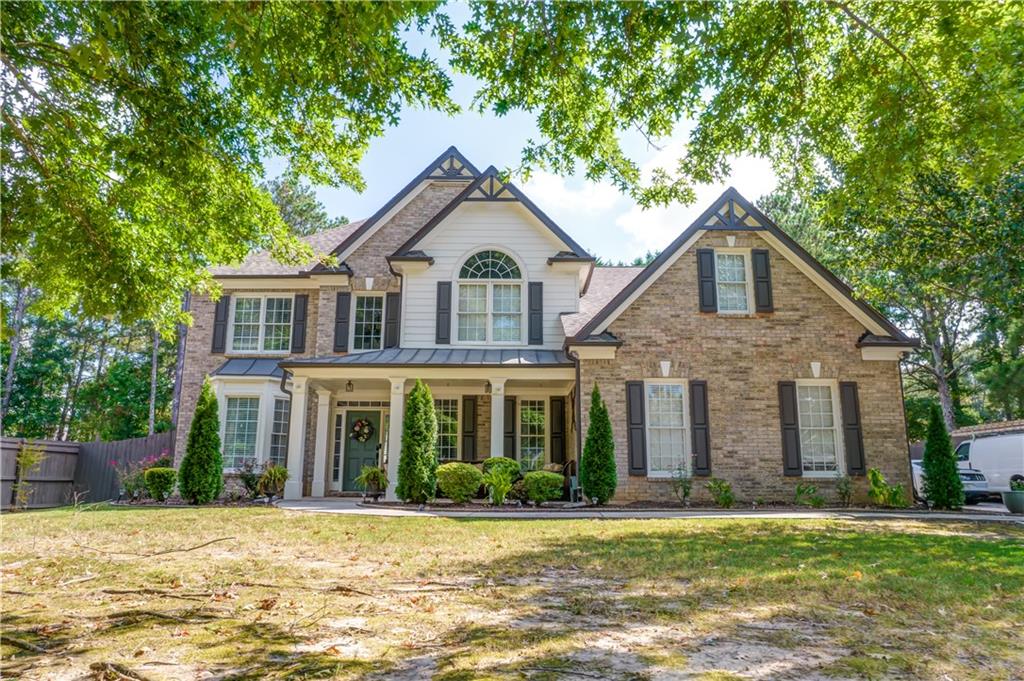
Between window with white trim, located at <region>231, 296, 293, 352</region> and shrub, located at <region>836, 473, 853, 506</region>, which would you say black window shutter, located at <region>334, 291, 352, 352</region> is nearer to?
window with white trim, located at <region>231, 296, 293, 352</region>

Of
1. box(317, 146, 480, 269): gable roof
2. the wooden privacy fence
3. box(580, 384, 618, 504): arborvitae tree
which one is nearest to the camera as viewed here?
box(580, 384, 618, 504): arborvitae tree

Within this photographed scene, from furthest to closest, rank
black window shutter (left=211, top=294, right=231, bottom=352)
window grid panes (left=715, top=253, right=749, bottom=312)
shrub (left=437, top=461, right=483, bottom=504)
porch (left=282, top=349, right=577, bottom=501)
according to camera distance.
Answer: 1. black window shutter (left=211, top=294, right=231, bottom=352)
2. porch (left=282, top=349, right=577, bottom=501)
3. window grid panes (left=715, top=253, right=749, bottom=312)
4. shrub (left=437, top=461, right=483, bottom=504)

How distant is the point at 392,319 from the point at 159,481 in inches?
254

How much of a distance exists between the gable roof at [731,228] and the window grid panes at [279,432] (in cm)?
801

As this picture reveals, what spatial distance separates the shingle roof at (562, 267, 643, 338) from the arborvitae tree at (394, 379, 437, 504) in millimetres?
3926

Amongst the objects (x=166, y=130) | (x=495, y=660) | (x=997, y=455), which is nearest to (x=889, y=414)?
(x=997, y=455)

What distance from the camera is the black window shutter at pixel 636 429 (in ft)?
42.3

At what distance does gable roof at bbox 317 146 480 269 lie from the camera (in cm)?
1709

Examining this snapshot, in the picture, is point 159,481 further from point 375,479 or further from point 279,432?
point 375,479

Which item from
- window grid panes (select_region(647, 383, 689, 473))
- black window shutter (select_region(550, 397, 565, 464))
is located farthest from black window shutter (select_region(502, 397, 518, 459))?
window grid panes (select_region(647, 383, 689, 473))

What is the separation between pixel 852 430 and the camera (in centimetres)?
1315

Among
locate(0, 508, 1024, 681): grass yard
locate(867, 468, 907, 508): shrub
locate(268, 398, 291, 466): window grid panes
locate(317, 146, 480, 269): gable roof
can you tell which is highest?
locate(317, 146, 480, 269): gable roof

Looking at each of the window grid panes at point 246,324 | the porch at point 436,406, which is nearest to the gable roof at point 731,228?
the porch at point 436,406

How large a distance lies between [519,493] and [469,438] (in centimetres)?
361
